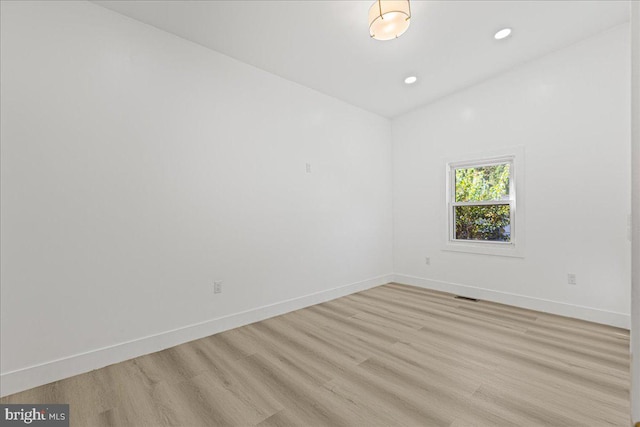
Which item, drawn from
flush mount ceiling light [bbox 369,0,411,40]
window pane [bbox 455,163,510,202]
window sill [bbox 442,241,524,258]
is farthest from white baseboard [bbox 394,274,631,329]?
flush mount ceiling light [bbox 369,0,411,40]

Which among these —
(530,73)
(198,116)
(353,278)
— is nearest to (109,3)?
(198,116)

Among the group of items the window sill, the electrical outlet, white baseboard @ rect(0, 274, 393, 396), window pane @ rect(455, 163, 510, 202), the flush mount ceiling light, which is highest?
the flush mount ceiling light

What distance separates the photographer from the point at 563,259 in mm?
3469

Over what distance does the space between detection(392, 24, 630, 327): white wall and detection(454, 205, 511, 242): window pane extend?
261 millimetres

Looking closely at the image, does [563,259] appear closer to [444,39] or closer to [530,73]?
[530,73]

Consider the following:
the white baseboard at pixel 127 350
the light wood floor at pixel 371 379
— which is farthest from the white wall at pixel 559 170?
the white baseboard at pixel 127 350

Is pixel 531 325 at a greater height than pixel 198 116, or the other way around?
pixel 198 116

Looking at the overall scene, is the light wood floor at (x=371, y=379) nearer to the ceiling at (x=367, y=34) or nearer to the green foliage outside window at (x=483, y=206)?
the green foliage outside window at (x=483, y=206)

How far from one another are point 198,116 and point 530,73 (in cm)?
390

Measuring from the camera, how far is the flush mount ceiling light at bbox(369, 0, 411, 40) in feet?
7.54

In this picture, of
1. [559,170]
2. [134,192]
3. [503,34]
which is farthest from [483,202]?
[134,192]

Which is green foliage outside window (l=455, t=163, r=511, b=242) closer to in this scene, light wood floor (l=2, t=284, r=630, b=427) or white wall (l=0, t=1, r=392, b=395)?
light wood floor (l=2, t=284, r=630, b=427)

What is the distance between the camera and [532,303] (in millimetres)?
3670

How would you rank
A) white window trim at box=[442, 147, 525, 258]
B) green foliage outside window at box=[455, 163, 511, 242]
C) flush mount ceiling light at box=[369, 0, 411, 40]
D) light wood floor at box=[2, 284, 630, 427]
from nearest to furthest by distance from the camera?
1. light wood floor at box=[2, 284, 630, 427]
2. flush mount ceiling light at box=[369, 0, 411, 40]
3. white window trim at box=[442, 147, 525, 258]
4. green foliage outside window at box=[455, 163, 511, 242]
